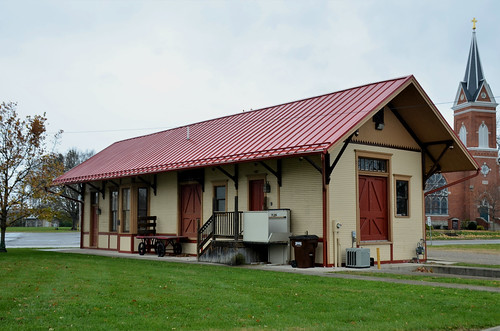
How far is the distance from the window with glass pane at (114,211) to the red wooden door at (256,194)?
10.0 m

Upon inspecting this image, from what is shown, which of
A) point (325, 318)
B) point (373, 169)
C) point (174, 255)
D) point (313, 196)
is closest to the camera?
point (325, 318)

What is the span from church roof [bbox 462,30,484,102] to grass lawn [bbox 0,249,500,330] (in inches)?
2687

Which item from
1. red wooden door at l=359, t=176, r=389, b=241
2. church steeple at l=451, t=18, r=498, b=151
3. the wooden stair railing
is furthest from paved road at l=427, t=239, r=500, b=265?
church steeple at l=451, t=18, r=498, b=151

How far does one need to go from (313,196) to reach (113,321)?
1103 cm

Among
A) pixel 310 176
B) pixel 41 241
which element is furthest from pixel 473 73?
pixel 310 176

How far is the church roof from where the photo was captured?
7594 cm

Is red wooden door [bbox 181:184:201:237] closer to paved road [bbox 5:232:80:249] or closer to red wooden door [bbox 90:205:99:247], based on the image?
red wooden door [bbox 90:205:99:247]

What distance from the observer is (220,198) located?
73.7 feet

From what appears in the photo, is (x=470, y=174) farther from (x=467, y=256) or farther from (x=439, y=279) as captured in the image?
(x=439, y=279)

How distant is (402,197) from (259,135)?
18.9 ft

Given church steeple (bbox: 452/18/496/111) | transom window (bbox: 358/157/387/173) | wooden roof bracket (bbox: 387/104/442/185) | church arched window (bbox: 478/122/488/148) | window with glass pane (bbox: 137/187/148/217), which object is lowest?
window with glass pane (bbox: 137/187/148/217)

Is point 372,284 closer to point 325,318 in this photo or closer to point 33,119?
point 325,318

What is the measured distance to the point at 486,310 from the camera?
32.2 ft

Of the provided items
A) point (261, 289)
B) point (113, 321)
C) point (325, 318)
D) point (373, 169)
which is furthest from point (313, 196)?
point (113, 321)
